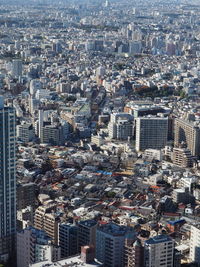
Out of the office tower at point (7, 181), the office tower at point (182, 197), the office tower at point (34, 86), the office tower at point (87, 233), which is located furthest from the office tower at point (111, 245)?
the office tower at point (34, 86)

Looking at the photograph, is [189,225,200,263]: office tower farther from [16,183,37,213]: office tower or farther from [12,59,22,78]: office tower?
[12,59,22,78]: office tower

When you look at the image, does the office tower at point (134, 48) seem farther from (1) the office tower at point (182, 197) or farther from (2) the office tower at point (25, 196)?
(2) the office tower at point (25, 196)

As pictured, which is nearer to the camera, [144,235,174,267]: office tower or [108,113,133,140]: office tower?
[144,235,174,267]: office tower

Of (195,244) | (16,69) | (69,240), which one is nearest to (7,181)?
(69,240)

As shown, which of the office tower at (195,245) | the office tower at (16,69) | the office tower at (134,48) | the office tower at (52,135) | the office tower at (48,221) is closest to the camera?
the office tower at (195,245)

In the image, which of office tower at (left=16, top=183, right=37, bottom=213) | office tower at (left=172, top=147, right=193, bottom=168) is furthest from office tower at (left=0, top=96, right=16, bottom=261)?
office tower at (left=172, top=147, right=193, bottom=168)
